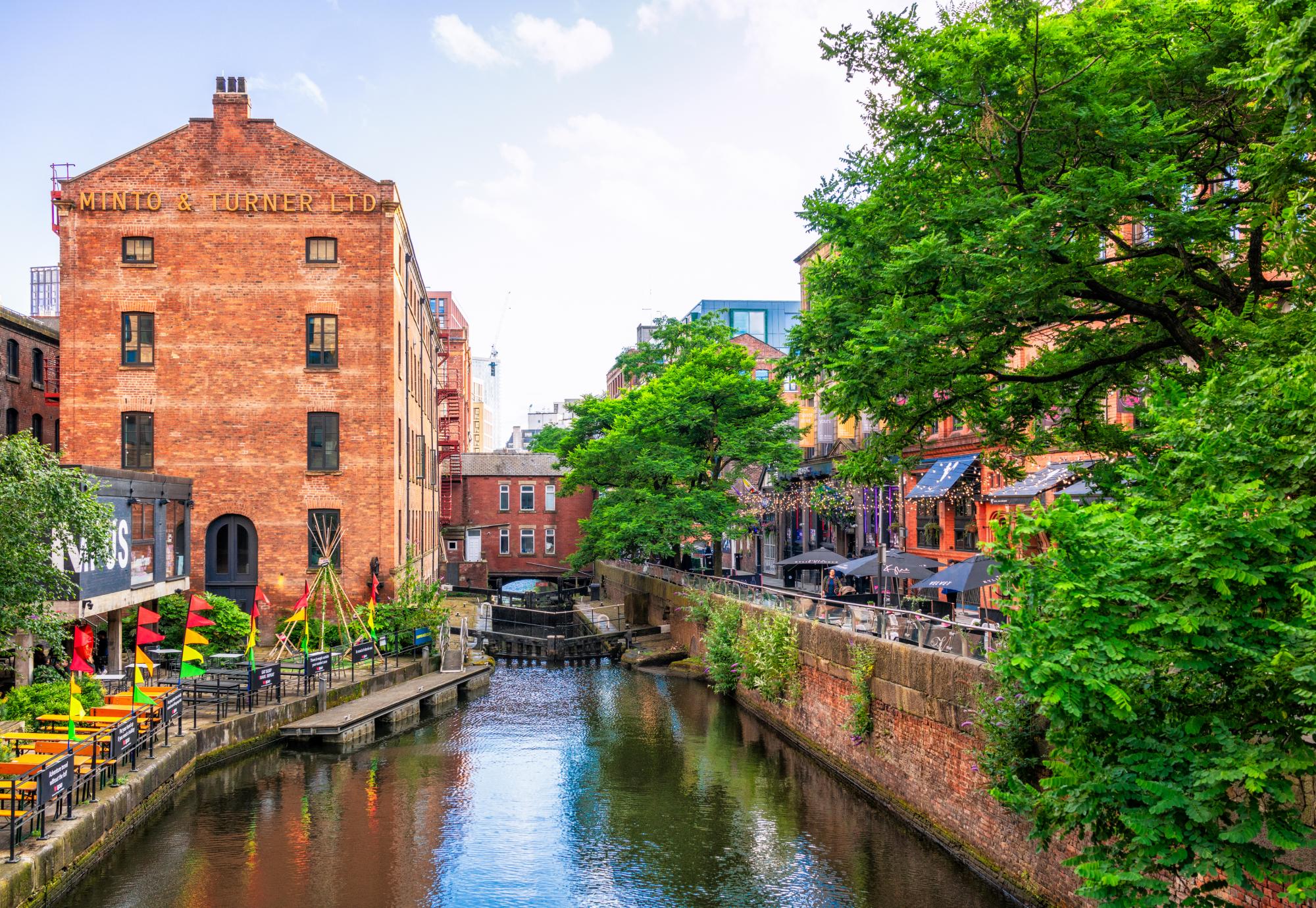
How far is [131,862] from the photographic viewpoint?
15.2m

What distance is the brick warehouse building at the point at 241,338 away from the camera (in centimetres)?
3378

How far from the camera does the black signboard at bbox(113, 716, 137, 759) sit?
16.4m

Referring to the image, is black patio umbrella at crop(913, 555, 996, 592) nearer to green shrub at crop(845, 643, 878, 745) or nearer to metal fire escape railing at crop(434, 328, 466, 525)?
green shrub at crop(845, 643, 878, 745)

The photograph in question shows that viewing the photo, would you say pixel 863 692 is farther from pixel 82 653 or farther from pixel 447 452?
pixel 447 452

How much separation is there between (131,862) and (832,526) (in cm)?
4093

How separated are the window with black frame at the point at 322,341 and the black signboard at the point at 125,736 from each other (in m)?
18.7

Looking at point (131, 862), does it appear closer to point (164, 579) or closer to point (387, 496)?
point (164, 579)

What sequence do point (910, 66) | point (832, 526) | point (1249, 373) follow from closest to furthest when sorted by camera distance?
point (1249, 373) → point (910, 66) → point (832, 526)

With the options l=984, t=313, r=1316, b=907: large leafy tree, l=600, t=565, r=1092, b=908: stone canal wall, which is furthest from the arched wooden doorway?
l=984, t=313, r=1316, b=907: large leafy tree

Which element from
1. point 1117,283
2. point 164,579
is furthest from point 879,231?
point 164,579

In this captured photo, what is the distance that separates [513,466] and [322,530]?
109 ft

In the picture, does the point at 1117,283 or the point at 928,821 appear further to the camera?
the point at 928,821

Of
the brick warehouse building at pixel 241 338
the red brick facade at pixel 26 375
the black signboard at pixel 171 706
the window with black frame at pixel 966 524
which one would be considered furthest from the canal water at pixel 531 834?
the red brick facade at pixel 26 375

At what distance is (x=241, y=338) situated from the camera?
112ft
